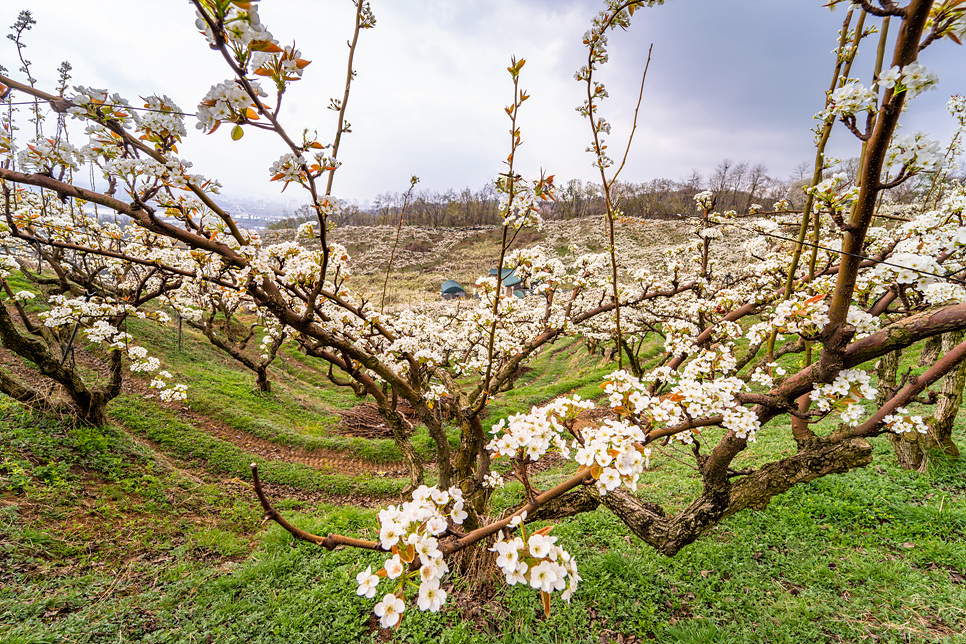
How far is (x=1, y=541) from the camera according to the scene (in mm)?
3574

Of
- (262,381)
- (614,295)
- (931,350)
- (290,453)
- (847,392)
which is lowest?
(290,453)

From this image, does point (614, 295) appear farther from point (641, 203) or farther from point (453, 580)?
point (641, 203)

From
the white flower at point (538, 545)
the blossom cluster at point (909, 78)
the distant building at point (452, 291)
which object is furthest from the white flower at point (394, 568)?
the distant building at point (452, 291)

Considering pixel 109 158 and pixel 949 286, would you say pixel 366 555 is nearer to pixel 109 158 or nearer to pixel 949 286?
pixel 109 158

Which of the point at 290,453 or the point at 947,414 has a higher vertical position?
the point at 947,414

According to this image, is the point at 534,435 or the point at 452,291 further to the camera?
the point at 452,291

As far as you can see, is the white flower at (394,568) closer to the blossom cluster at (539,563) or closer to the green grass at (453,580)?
the blossom cluster at (539,563)

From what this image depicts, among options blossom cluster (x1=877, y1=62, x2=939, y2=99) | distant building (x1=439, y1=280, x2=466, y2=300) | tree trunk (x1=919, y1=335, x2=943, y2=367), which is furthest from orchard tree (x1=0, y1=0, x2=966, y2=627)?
distant building (x1=439, y1=280, x2=466, y2=300)

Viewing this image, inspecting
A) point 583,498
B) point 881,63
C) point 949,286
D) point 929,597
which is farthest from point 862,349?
point 929,597

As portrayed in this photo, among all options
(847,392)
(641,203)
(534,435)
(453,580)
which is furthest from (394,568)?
(641,203)

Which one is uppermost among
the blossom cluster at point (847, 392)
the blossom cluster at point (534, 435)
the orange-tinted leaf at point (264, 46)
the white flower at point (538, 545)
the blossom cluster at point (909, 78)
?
the orange-tinted leaf at point (264, 46)

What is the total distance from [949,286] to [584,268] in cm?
490

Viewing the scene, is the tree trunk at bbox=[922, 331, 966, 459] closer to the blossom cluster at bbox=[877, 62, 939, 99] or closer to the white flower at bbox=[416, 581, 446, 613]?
the blossom cluster at bbox=[877, 62, 939, 99]

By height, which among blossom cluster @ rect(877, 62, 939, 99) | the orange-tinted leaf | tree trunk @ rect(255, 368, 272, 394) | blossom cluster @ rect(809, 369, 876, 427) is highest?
the orange-tinted leaf
